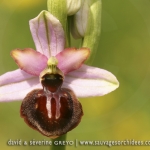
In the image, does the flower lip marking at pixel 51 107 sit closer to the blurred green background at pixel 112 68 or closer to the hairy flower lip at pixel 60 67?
the hairy flower lip at pixel 60 67

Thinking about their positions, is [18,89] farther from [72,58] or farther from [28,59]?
[72,58]

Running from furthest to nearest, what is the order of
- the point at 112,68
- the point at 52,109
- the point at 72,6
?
the point at 112,68
the point at 72,6
the point at 52,109

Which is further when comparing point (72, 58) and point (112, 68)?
point (112, 68)

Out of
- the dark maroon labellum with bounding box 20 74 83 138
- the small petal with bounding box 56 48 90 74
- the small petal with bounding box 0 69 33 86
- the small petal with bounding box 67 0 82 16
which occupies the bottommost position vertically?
the dark maroon labellum with bounding box 20 74 83 138

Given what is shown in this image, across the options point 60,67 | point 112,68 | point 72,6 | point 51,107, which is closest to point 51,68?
point 60,67

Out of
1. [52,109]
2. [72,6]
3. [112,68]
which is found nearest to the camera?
[52,109]

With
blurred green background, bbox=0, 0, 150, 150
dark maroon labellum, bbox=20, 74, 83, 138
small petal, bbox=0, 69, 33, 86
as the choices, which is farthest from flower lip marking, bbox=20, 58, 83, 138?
blurred green background, bbox=0, 0, 150, 150

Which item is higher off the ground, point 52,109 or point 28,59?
point 28,59

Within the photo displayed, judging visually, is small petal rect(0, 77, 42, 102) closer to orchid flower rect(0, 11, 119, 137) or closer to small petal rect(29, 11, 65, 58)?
orchid flower rect(0, 11, 119, 137)
